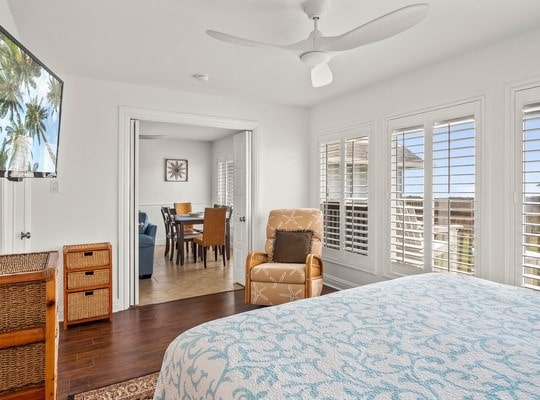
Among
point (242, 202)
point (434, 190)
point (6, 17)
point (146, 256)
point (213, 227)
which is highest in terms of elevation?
point (6, 17)

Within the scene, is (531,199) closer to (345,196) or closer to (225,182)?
(345,196)

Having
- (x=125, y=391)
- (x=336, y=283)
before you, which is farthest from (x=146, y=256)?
(x=125, y=391)

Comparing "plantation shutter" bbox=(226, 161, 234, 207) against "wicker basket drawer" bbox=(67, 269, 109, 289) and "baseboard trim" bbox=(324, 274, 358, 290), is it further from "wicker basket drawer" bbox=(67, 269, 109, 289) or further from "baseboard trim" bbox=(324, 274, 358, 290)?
"wicker basket drawer" bbox=(67, 269, 109, 289)

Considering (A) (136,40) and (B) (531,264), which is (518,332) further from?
(A) (136,40)

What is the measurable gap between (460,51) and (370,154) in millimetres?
1316

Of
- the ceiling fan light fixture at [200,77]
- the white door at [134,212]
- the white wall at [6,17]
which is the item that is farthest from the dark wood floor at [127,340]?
→ the ceiling fan light fixture at [200,77]

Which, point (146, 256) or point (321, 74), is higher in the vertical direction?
point (321, 74)

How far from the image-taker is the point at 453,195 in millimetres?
2996

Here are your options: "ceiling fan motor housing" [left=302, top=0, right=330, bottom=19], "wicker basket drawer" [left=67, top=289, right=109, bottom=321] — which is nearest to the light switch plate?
"wicker basket drawer" [left=67, top=289, right=109, bottom=321]

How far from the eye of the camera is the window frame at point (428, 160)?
2.81 metres

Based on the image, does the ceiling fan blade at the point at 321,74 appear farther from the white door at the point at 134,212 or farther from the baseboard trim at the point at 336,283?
the baseboard trim at the point at 336,283

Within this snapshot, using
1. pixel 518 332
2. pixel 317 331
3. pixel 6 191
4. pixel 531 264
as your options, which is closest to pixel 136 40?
pixel 6 191

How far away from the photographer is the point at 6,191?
2523 mm

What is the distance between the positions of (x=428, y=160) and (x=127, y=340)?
317cm
